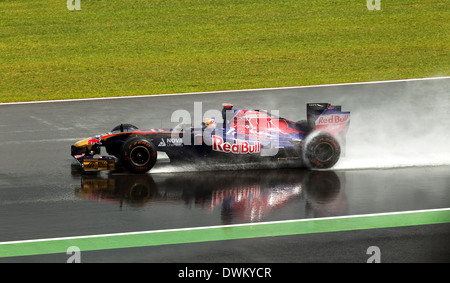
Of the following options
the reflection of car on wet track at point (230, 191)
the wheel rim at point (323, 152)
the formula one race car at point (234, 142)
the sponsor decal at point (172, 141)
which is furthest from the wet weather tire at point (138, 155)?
the wheel rim at point (323, 152)

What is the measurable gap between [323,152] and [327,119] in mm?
761

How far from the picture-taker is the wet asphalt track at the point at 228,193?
462 inches

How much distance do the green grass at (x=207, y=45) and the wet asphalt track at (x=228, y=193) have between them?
4468 mm

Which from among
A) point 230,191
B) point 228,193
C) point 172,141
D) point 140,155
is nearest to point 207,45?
point 172,141

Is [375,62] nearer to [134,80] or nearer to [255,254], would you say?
[134,80]

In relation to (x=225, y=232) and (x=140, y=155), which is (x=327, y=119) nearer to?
(x=140, y=155)

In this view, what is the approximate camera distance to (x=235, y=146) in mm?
15766

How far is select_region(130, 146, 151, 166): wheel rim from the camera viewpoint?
50.7ft

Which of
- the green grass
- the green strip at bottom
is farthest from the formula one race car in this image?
the green grass

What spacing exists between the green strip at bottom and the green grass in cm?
1260

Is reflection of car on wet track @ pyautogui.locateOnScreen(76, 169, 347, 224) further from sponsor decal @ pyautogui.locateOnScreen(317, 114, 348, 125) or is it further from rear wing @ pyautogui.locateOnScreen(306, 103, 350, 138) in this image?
sponsor decal @ pyautogui.locateOnScreen(317, 114, 348, 125)

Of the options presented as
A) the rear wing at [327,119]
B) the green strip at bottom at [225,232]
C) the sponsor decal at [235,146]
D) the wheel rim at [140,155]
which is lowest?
the green strip at bottom at [225,232]

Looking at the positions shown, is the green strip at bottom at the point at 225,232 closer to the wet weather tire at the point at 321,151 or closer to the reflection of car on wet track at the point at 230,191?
the reflection of car on wet track at the point at 230,191
